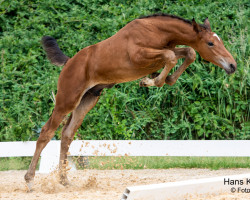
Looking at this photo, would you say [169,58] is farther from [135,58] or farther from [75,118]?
[75,118]

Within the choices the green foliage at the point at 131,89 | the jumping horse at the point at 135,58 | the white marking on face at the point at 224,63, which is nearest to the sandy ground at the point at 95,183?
the jumping horse at the point at 135,58

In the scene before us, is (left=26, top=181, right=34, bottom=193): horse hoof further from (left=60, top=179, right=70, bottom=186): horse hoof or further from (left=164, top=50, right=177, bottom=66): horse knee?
(left=164, top=50, right=177, bottom=66): horse knee

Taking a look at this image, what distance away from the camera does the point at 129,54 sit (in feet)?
17.7

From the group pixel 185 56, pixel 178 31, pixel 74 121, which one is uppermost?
pixel 178 31

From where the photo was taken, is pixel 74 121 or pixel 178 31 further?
pixel 74 121

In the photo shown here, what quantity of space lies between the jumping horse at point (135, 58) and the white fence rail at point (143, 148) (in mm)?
978

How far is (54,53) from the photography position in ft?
20.4

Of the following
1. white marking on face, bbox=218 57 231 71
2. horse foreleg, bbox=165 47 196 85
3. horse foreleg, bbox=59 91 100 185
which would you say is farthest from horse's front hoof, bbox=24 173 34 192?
white marking on face, bbox=218 57 231 71

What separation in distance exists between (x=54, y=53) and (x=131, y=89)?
2841 mm

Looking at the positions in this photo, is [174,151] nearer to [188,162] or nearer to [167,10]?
[188,162]

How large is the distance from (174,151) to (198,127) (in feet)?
4.21

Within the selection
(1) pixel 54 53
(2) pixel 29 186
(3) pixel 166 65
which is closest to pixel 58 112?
(1) pixel 54 53

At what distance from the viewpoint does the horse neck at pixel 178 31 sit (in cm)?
537

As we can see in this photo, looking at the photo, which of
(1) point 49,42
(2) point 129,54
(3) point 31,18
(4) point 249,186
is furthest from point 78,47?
(4) point 249,186
